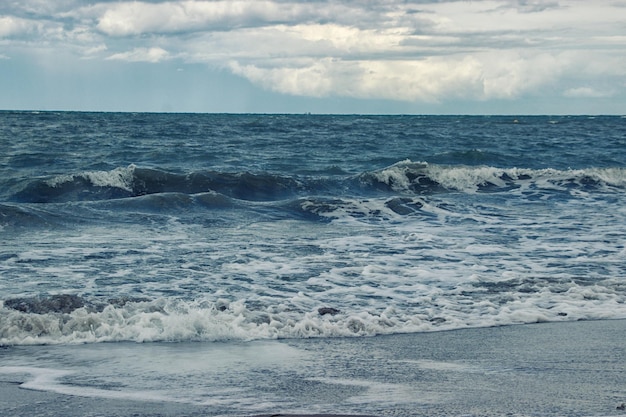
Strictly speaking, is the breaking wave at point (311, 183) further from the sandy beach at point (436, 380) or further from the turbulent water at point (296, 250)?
the sandy beach at point (436, 380)

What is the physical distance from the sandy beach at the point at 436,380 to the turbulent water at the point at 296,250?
62cm

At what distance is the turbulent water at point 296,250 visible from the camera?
26.1 ft

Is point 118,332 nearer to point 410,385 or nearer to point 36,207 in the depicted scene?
point 410,385

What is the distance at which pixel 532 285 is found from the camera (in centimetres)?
963

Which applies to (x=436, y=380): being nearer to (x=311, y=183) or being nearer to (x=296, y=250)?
(x=296, y=250)

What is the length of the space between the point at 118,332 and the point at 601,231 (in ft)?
31.2

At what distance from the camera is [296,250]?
12.1 m

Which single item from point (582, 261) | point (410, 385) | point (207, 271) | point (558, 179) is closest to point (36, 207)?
point (207, 271)

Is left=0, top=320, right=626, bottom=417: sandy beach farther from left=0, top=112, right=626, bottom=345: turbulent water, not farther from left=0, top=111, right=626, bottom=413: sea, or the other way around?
left=0, top=112, right=626, bottom=345: turbulent water

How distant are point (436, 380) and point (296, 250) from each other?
6415mm

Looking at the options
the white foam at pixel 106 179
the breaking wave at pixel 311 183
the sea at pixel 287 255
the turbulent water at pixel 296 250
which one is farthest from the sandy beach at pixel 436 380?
the white foam at pixel 106 179

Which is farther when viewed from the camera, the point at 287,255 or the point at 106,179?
the point at 106,179

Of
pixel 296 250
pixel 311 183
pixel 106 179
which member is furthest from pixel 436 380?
pixel 311 183

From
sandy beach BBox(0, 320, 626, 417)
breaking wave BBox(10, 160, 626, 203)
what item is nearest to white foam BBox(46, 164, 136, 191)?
breaking wave BBox(10, 160, 626, 203)
